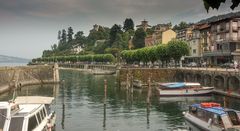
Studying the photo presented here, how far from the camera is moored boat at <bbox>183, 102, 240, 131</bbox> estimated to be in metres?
41.4

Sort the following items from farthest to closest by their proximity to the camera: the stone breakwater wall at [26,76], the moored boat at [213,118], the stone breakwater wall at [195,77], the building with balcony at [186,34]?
the building with balcony at [186,34] < the stone breakwater wall at [26,76] < the stone breakwater wall at [195,77] < the moored boat at [213,118]

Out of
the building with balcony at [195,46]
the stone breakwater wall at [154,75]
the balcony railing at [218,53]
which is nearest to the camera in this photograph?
the stone breakwater wall at [154,75]

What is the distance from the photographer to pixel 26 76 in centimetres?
12156

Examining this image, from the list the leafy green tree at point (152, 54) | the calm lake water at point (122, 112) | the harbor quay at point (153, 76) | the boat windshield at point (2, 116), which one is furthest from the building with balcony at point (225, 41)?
the boat windshield at point (2, 116)

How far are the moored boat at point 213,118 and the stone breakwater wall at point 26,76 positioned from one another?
6531cm

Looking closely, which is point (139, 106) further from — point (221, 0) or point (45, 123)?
point (221, 0)

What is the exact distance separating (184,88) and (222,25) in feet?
128

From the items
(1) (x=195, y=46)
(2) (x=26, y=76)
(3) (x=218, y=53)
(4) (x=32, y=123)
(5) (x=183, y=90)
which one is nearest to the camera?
(4) (x=32, y=123)

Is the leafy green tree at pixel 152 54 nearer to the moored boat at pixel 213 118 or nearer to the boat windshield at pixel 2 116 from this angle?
the moored boat at pixel 213 118

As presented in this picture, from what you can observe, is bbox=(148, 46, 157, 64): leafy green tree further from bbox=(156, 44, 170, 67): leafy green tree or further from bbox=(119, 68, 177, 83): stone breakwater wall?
bbox=(119, 68, 177, 83): stone breakwater wall

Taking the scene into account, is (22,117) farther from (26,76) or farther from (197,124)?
(26,76)

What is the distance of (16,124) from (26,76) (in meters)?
92.5

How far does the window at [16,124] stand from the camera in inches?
1227

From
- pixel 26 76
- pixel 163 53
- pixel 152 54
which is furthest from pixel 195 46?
pixel 26 76
